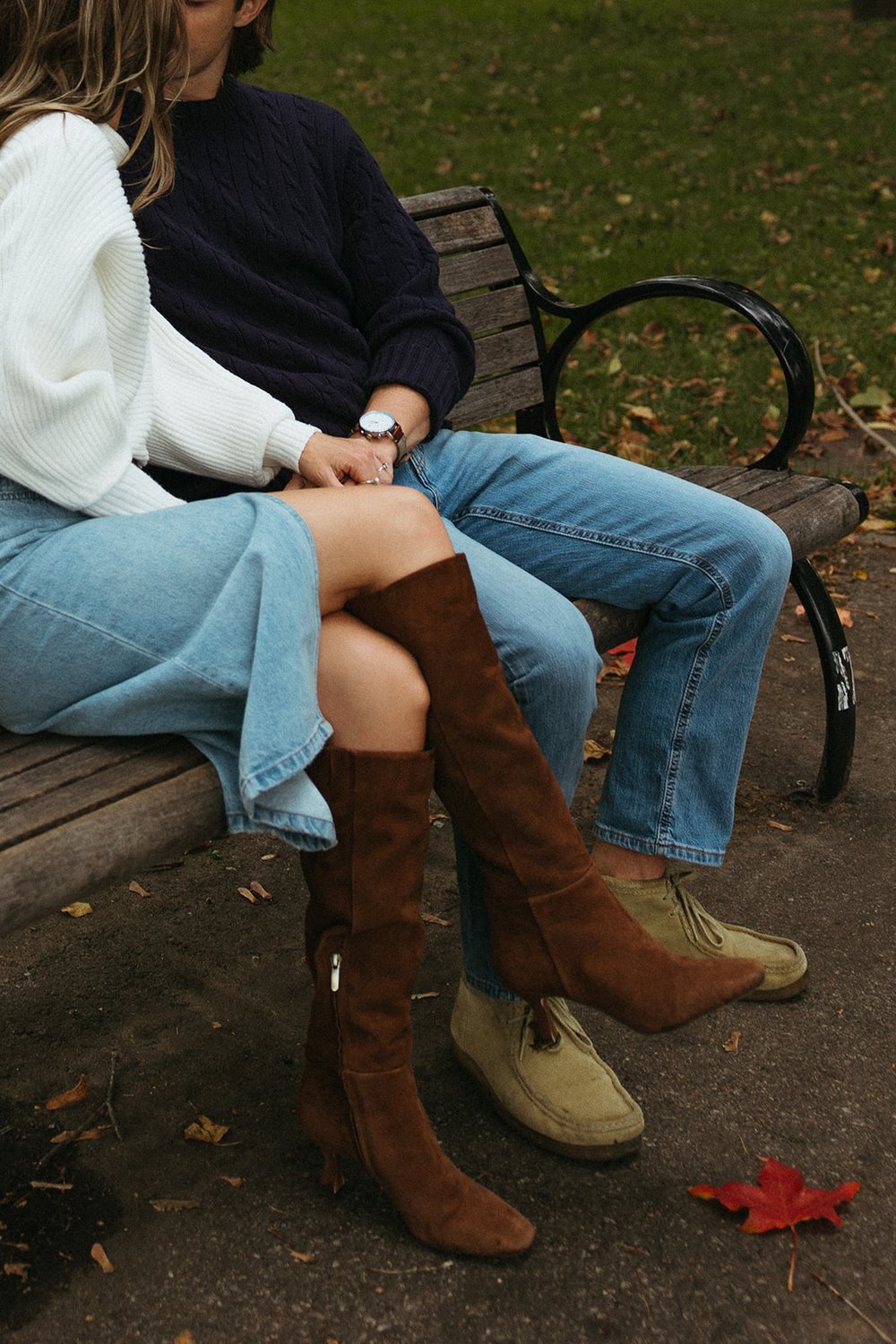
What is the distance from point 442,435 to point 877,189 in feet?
24.0

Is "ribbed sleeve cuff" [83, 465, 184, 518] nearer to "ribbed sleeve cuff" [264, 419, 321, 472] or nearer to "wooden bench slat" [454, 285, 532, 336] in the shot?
"ribbed sleeve cuff" [264, 419, 321, 472]

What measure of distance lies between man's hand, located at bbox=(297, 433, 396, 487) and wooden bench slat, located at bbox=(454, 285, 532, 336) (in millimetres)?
1087

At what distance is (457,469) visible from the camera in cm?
250

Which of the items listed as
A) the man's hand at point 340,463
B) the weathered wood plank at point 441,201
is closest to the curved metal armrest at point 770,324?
the weathered wood plank at point 441,201

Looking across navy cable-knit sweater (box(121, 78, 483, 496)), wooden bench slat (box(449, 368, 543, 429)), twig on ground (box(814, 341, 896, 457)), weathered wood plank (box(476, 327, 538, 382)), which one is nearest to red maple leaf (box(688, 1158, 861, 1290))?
navy cable-knit sweater (box(121, 78, 483, 496))

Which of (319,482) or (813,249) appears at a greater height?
(319,482)

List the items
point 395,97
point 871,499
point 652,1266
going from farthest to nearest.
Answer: point 395,97
point 871,499
point 652,1266

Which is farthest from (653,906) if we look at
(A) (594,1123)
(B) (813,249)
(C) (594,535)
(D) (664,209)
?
(D) (664,209)

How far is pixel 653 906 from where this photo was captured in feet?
7.86

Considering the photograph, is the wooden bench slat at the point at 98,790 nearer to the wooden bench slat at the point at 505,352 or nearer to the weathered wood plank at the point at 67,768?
the weathered wood plank at the point at 67,768

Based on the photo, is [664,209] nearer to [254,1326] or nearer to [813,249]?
[813,249]

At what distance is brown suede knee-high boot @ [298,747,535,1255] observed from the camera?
1.76 m

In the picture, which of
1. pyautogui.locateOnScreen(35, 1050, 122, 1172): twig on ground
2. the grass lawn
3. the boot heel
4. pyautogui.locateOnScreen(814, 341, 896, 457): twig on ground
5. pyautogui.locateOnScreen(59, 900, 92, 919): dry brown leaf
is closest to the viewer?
the boot heel

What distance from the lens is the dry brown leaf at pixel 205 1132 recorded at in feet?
6.95
